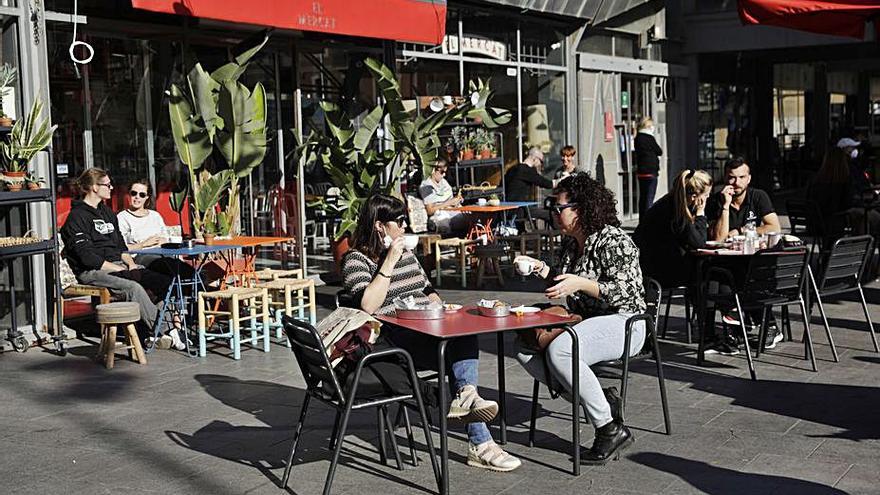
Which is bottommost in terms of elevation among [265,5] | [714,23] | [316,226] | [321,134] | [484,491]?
[484,491]

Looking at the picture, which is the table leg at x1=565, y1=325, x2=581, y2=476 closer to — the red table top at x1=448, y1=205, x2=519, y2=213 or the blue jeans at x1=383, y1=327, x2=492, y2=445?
the blue jeans at x1=383, y1=327, x2=492, y2=445

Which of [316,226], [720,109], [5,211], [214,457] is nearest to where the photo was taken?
[214,457]

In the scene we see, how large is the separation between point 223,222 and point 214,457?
4498 millimetres

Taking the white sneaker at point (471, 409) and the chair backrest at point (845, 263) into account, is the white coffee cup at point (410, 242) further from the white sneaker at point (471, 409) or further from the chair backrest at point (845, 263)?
the chair backrest at point (845, 263)

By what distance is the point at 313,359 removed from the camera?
526 cm

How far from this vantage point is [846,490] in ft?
17.0

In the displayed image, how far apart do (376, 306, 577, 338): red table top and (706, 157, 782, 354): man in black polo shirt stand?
3222 mm

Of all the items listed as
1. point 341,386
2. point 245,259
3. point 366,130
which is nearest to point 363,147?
point 366,130

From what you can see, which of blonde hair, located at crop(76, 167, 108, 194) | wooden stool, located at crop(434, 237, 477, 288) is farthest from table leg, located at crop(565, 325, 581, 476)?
wooden stool, located at crop(434, 237, 477, 288)

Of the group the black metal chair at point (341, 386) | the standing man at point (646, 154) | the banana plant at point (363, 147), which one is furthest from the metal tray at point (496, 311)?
the standing man at point (646, 154)

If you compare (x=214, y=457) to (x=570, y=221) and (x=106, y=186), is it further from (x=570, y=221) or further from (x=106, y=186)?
(x=106, y=186)

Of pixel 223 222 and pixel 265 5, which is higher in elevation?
pixel 265 5

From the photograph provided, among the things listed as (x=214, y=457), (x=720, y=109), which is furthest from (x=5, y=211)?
(x=720, y=109)

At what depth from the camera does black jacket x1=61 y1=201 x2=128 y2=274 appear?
364 inches
